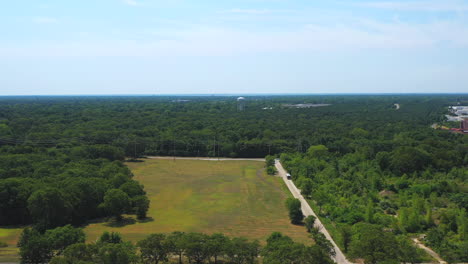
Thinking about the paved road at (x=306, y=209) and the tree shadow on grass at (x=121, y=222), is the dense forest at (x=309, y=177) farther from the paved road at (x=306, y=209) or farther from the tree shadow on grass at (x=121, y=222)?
the tree shadow on grass at (x=121, y=222)

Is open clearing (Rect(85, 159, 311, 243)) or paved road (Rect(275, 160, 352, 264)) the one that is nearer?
paved road (Rect(275, 160, 352, 264))

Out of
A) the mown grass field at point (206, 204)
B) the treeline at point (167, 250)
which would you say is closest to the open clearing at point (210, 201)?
the mown grass field at point (206, 204)

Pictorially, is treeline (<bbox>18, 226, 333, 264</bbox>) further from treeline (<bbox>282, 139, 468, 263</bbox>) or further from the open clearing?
the open clearing

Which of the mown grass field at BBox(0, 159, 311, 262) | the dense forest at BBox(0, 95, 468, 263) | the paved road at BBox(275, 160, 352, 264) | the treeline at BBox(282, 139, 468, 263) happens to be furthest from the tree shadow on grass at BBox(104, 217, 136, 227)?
the treeline at BBox(282, 139, 468, 263)

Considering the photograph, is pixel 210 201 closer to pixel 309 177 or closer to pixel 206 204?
pixel 206 204

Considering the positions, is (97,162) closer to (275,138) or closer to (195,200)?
(195,200)

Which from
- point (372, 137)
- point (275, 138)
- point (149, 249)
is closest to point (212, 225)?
point (149, 249)
